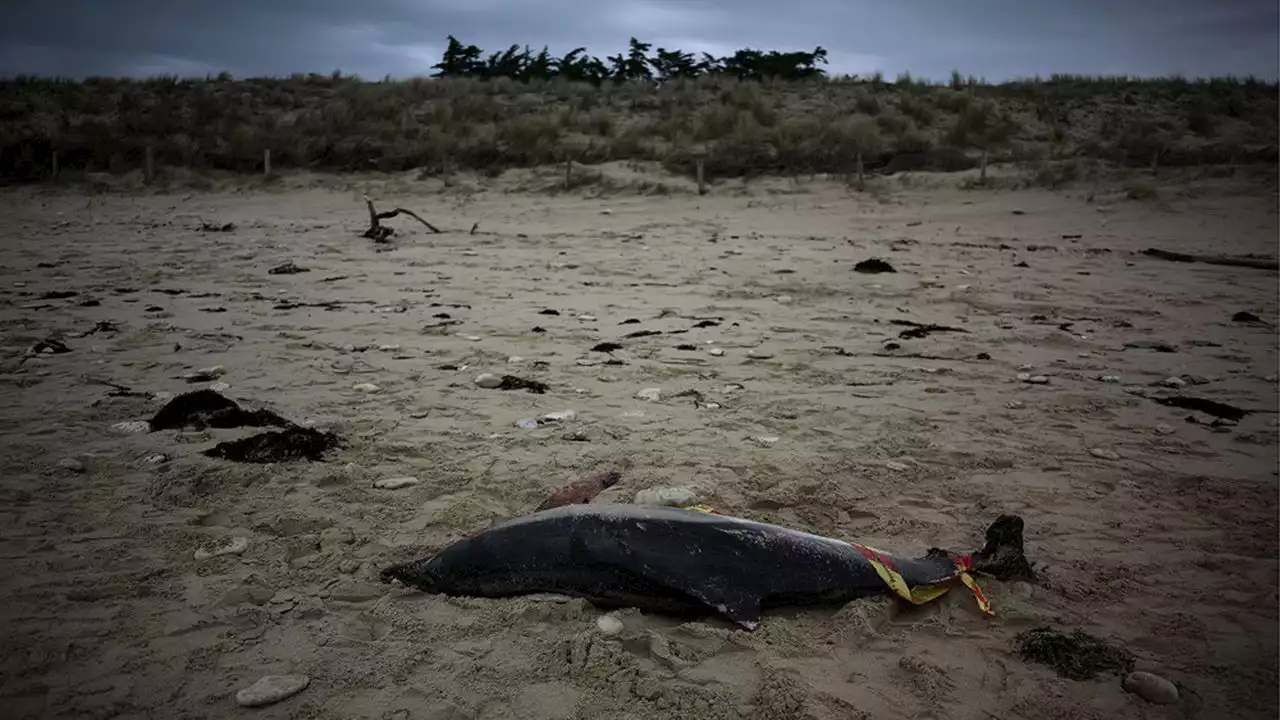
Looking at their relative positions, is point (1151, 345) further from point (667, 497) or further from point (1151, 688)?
point (667, 497)

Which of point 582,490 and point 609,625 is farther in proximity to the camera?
point 582,490

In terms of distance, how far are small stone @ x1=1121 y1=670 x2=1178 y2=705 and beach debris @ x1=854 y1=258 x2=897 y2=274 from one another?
7324 millimetres

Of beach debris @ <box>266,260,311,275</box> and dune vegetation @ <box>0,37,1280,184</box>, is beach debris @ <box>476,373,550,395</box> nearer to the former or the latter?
beach debris @ <box>266,260,311,275</box>

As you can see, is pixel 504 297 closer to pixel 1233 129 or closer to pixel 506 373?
pixel 506 373

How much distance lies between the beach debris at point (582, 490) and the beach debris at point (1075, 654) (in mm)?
1764

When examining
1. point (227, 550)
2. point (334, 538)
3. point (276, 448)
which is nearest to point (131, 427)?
point (276, 448)

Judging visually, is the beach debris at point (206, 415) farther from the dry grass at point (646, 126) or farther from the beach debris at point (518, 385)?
the dry grass at point (646, 126)

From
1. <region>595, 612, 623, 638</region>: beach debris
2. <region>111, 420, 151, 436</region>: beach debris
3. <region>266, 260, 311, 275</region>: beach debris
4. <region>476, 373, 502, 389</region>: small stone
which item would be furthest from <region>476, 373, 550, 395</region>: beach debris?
<region>266, 260, 311, 275</region>: beach debris

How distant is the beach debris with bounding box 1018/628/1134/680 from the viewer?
95.6 inches

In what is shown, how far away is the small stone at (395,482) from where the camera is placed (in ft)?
12.0

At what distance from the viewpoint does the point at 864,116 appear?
19984 mm

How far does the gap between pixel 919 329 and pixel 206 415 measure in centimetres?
560

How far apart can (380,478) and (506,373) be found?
6.06ft

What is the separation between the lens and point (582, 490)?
3.36 m
